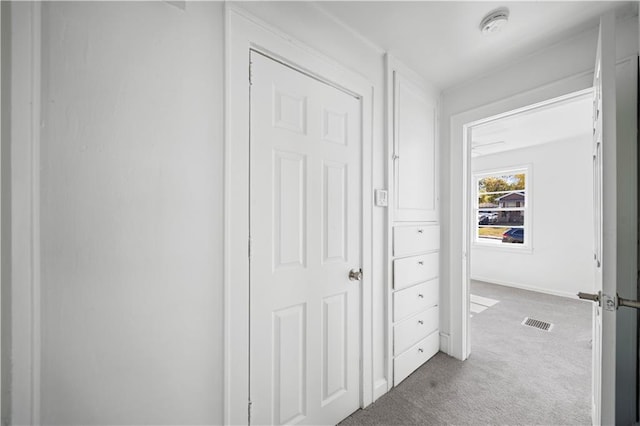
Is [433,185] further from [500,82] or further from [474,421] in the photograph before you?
[474,421]

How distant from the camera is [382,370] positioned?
1.86m

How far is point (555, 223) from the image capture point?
4.38 m

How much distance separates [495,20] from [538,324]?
3350mm

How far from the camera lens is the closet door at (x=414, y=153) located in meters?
1.98

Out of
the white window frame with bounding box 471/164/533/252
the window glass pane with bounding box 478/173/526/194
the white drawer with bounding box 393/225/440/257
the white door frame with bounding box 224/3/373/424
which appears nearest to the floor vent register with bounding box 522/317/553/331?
the white drawer with bounding box 393/225/440/257

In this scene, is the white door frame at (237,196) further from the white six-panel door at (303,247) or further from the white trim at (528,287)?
the white trim at (528,287)

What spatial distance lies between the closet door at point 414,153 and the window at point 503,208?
369 centimetres

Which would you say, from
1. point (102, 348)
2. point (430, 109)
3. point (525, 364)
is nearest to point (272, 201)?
point (102, 348)

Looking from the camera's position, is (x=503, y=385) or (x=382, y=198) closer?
(x=382, y=198)

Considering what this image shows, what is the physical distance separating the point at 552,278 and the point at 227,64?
18.9ft

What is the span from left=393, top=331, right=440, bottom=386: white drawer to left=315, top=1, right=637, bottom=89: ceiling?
7.69ft

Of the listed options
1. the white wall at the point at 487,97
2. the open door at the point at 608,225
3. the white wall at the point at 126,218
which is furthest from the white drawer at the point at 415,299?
the white wall at the point at 126,218

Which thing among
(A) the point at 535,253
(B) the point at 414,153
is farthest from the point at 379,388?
(A) the point at 535,253

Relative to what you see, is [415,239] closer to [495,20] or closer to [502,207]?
[495,20]
